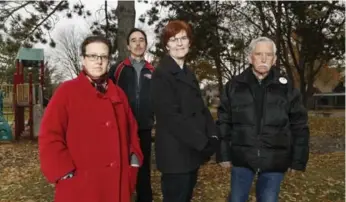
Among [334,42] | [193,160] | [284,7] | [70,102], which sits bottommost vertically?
[193,160]

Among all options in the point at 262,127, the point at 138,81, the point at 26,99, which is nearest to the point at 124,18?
Answer: the point at 138,81

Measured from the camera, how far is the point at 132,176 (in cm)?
273

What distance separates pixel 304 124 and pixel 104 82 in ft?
5.66

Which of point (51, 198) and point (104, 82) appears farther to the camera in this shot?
point (51, 198)

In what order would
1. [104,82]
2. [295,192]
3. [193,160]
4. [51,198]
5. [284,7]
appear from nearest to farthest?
[104,82]
[193,160]
[51,198]
[295,192]
[284,7]

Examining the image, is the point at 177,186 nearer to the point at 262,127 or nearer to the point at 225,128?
the point at 225,128

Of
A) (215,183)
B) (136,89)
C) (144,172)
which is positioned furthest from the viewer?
(215,183)

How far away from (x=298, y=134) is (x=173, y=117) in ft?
3.84

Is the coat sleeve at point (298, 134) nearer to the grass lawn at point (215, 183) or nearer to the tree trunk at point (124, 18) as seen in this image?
the grass lawn at point (215, 183)

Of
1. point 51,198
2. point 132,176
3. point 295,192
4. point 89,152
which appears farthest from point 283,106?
point 51,198

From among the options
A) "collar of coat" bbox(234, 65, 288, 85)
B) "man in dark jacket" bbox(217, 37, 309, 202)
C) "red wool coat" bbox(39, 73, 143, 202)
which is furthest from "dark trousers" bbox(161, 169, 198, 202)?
"collar of coat" bbox(234, 65, 288, 85)

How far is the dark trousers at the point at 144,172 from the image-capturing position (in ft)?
12.9

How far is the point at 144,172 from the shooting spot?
13.1 ft

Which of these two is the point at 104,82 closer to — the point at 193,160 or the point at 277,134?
the point at 193,160
